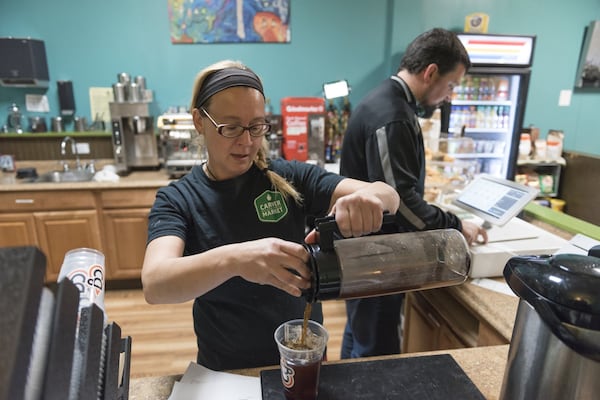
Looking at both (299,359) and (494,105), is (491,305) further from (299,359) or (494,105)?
(494,105)

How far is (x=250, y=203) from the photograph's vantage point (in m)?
1.16

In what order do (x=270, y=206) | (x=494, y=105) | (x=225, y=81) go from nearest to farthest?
(x=225, y=81) < (x=270, y=206) < (x=494, y=105)

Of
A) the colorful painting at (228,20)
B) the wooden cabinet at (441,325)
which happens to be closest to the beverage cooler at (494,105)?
the colorful painting at (228,20)

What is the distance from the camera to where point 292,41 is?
3.73m

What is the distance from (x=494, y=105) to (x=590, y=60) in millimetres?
1159

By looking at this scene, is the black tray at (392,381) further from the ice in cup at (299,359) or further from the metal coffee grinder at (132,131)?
the metal coffee grinder at (132,131)

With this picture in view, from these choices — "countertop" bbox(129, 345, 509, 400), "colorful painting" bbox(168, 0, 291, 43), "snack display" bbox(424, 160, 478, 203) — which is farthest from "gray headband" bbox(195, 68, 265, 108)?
"colorful painting" bbox(168, 0, 291, 43)

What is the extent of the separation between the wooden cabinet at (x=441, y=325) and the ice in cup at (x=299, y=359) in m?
0.62

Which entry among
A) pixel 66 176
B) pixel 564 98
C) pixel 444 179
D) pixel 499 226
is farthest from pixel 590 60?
pixel 66 176

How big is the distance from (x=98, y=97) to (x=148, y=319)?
6.65ft

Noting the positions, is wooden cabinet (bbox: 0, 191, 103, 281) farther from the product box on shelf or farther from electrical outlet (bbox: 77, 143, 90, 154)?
the product box on shelf

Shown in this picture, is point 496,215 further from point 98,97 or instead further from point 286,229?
point 98,97

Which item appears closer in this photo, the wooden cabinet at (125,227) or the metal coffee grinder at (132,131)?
the wooden cabinet at (125,227)

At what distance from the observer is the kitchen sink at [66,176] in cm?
333
